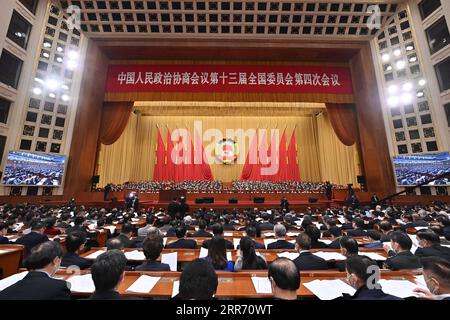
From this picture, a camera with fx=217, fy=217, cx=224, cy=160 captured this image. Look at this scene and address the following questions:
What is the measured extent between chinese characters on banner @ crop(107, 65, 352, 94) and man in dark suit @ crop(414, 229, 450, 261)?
11115mm

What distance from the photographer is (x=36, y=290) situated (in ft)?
4.47

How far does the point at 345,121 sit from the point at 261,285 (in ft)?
46.1

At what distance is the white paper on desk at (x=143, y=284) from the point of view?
5.75 ft

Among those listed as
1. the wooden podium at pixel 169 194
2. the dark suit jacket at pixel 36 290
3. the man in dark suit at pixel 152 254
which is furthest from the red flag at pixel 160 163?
the dark suit jacket at pixel 36 290

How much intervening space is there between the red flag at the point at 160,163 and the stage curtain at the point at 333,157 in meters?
13.2

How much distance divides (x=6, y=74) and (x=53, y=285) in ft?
42.9

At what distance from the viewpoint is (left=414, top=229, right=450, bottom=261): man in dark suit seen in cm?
244

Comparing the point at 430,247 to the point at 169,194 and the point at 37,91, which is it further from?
the point at 37,91

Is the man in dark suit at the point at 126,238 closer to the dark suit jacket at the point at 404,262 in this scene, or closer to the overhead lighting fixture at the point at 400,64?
the dark suit jacket at the point at 404,262

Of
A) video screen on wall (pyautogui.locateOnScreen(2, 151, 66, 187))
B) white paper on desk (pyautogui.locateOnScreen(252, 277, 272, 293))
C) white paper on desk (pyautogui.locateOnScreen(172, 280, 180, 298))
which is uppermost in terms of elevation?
video screen on wall (pyautogui.locateOnScreen(2, 151, 66, 187))

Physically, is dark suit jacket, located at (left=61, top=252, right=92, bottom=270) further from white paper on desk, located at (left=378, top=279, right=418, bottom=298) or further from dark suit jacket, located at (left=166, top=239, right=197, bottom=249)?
white paper on desk, located at (left=378, top=279, right=418, bottom=298)

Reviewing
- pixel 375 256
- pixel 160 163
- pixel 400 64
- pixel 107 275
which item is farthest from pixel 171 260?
pixel 160 163

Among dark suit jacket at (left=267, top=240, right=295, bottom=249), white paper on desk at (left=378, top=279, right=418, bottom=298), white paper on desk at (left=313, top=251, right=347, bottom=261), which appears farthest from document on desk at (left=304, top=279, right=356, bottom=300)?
dark suit jacket at (left=267, top=240, right=295, bottom=249)
